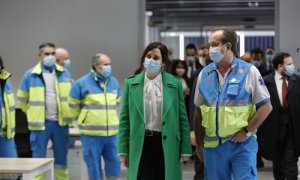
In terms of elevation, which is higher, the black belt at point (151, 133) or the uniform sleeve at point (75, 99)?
the uniform sleeve at point (75, 99)

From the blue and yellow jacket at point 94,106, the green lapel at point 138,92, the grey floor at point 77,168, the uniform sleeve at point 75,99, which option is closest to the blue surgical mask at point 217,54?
the green lapel at point 138,92

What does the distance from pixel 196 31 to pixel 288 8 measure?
25.2 ft

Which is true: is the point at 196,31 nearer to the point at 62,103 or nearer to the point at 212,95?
the point at 62,103

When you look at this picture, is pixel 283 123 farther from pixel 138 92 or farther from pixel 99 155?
pixel 138 92

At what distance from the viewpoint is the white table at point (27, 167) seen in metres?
3.92

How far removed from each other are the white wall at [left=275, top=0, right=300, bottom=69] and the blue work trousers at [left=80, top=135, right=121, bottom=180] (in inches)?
123

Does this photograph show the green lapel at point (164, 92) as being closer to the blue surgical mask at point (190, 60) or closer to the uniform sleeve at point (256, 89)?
the uniform sleeve at point (256, 89)

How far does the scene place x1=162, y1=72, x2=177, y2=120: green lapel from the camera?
3957 millimetres

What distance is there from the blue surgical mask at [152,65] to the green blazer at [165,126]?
78mm

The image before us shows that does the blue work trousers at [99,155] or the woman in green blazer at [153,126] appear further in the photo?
the blue work trousers at [99,155]

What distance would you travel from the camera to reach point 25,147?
7363 millimetres

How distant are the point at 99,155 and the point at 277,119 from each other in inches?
78.1

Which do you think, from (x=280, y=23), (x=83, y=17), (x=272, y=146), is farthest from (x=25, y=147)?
(x=280, y=23)

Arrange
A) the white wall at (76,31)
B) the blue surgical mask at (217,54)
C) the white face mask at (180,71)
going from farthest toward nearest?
the white wall at (76,31) → the white face mask at (180,71) → the blue surgical mask at (217,54)
